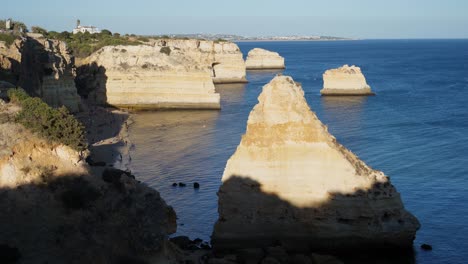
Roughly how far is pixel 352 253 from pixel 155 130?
1304 inches

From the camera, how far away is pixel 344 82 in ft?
274

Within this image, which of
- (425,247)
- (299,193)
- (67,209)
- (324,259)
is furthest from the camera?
(425,247)

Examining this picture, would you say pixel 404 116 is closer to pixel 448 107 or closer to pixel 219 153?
pixel 448 107

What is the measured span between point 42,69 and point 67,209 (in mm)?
36076

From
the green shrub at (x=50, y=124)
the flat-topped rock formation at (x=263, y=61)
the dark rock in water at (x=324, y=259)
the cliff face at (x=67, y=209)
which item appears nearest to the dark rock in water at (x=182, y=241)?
the cliff face at (x=67, y=209)

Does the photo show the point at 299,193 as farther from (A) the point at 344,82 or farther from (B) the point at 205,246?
(A) the point at 344,82

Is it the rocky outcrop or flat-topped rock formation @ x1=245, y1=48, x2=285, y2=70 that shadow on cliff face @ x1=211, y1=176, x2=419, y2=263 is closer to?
the rocky outcrop

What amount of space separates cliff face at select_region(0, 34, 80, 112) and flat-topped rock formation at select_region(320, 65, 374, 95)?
38.3 m

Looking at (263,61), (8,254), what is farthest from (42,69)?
(263,61)

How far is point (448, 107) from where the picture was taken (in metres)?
69.0

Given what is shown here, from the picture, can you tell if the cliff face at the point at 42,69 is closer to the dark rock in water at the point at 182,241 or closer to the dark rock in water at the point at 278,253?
the dark rock in water at the point at 182,241

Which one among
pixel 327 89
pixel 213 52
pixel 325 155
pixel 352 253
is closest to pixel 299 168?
pixel 325 155

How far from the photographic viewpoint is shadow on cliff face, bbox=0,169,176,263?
17688mm

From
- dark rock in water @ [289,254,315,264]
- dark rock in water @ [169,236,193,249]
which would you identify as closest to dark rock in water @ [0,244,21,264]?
dark rock in water @ [169,236,193,249]
